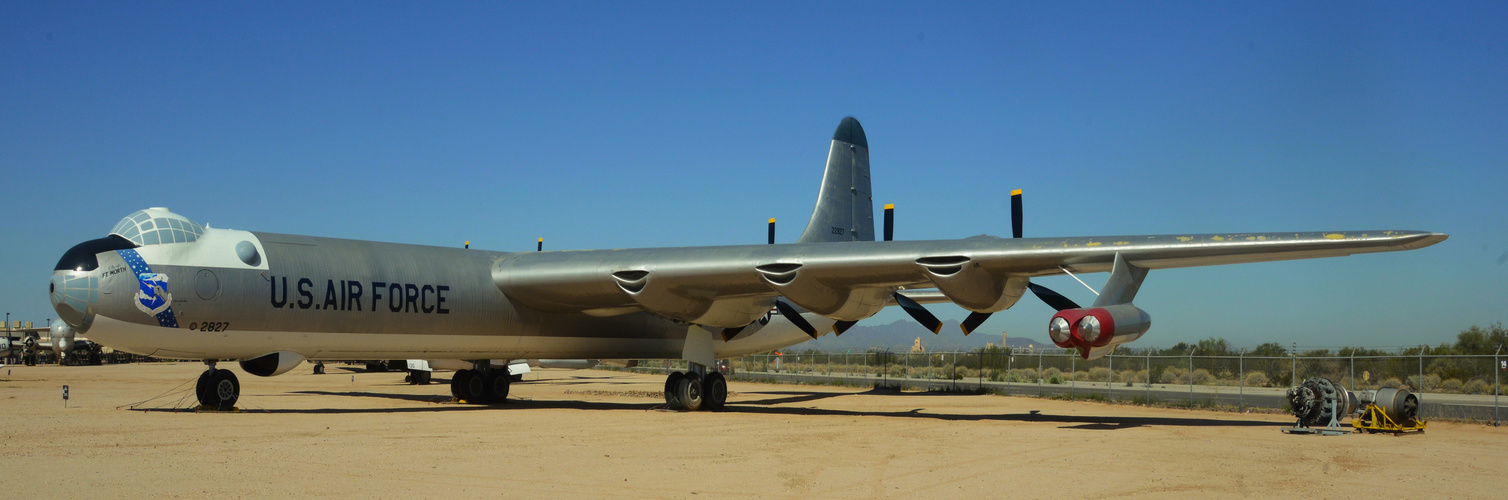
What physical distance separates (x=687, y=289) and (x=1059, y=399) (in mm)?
13864

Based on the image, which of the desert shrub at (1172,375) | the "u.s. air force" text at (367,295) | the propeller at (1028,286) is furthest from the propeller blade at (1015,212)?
the desert shrub at (1172,375)

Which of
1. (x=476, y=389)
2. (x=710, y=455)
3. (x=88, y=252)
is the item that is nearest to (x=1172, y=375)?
(x=476, y=389)

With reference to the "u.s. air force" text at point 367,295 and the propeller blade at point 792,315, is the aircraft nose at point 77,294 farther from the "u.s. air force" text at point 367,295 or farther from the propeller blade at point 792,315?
the propeller blade at point 792,315

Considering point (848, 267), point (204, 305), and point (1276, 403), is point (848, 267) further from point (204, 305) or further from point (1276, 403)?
point (1276, 403)

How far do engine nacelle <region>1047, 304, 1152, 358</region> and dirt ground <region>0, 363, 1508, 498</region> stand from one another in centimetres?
154

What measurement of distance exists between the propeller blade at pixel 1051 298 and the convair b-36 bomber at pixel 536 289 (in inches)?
1.4

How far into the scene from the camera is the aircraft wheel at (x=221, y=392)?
2036cm

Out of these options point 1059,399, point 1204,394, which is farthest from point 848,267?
point 1204,394

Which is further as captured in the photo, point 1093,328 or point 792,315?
point 792,315

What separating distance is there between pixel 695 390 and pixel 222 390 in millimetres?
9684

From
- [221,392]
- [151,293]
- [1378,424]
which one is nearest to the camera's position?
[151,293]

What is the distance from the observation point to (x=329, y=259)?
20516 millimetres

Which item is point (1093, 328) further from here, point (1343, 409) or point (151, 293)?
point (151, 293)

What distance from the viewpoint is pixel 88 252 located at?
59.5ft
